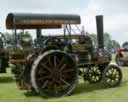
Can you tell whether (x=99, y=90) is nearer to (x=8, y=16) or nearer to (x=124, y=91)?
(x=124, y=91)

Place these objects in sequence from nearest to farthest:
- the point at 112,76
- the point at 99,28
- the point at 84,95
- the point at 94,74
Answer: the point at 84,95
the point at 112,76
the point at 99,28
the point at 94,74

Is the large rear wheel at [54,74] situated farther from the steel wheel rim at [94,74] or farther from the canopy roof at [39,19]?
the steel wheel rim at [94,74]

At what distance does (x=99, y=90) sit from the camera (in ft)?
35.8

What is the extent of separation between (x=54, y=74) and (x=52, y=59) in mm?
450

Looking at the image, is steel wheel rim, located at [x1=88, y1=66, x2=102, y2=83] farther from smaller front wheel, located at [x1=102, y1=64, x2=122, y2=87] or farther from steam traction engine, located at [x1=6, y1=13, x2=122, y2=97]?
steam traction engine, located at [x1=6, y1=13, x2=122, y2=97]

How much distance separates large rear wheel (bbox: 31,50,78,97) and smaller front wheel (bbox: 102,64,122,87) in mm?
1528

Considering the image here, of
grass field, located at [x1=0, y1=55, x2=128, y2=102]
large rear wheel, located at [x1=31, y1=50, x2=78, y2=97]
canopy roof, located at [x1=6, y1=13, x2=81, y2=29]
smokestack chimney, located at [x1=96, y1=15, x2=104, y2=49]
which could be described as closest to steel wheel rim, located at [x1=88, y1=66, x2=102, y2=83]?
grass field, located at [x1=0, y1=55, x2=128, y2=102]

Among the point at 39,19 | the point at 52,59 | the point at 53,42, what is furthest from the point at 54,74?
the point at 39,19

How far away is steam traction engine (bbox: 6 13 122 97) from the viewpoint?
31.9 ft

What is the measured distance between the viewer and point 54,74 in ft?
32.4

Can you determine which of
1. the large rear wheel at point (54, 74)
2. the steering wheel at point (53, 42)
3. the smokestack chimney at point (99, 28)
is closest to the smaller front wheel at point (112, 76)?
the smokestack chimney at point (99, 28)

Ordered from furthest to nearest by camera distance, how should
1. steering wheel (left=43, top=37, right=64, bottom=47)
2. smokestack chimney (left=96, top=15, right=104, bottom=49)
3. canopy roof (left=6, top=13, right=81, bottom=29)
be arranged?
1. smokestack chimney (left=96, top=15, right=104, bottom=49)
2. steering wheel (left=43, top=37, right=64, bottom=47)
3. canopy roof (left=6, top=13, right=81, bottom=29)

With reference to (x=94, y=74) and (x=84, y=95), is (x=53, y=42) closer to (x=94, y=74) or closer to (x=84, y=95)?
(x=84, y=95)

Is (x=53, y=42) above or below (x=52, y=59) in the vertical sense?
above
